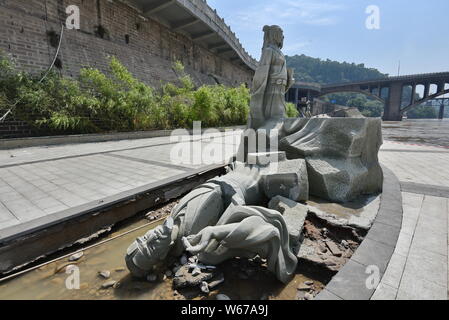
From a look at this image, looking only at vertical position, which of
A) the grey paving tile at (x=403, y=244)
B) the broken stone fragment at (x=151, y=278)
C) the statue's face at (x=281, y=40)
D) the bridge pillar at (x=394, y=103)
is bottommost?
the broken stone fragment at (x=151, y=278)

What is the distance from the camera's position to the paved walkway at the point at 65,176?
2.58 metres

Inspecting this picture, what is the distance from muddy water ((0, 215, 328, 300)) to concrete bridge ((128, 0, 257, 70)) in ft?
52.6

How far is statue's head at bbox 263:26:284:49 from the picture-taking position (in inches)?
171

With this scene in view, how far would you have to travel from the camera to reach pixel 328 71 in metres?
79.1

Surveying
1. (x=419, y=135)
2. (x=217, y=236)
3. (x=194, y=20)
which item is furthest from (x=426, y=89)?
(x=217, y=236)

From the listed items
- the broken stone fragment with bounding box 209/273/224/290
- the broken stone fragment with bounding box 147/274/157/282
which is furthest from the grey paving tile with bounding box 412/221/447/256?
the broken stone fragment with bounding box 147/274/157/282

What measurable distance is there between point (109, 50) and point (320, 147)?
1364 centimetres

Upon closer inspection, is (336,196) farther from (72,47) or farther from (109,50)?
(109,50)

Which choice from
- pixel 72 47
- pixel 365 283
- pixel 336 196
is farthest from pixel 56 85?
pixel 365 283

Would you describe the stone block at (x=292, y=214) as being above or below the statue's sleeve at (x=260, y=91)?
below

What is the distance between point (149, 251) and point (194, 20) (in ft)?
60.8

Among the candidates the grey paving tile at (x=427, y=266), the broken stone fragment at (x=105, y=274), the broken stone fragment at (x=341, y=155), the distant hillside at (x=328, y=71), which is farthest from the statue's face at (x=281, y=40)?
the distant hillside at (x=328, y=71)

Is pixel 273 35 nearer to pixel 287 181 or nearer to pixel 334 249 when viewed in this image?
pixel 287 181

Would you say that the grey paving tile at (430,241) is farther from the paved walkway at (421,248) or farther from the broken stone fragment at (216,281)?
the broken stone fragment at (216,281)
